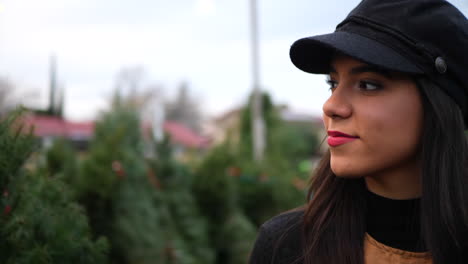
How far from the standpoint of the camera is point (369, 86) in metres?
1.53

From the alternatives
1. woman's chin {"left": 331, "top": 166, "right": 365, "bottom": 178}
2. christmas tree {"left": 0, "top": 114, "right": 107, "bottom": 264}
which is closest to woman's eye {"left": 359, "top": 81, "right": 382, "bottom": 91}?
woman's chin {"left": 331, "top": 166, "right": 365, "bottom": 178}

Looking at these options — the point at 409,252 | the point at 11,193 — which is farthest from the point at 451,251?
the point at 11,193

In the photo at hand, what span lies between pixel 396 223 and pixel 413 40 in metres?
0.58

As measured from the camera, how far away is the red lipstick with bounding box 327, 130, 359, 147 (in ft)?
5.06

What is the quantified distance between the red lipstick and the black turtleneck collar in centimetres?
26

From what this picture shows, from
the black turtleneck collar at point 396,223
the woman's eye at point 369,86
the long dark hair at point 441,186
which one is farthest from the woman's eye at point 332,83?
the black turtleneck collar at point 396,223

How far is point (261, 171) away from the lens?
661 cm

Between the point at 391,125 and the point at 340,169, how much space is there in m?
0.21

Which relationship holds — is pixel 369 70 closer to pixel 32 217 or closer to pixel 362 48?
pixel 362 48

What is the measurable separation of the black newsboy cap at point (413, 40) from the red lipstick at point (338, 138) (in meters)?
0.24

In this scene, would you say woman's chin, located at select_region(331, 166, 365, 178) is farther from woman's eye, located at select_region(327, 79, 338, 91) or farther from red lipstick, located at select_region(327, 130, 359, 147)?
woman's eye, located at select_region(327, 79, 338, 91)

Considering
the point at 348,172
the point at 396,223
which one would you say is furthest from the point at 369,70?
the point at 396,223

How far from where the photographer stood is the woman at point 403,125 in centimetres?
149

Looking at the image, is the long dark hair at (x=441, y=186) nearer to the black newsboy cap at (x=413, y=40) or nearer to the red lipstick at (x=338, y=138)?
the black newsboy cap at (x=413, y=40)
